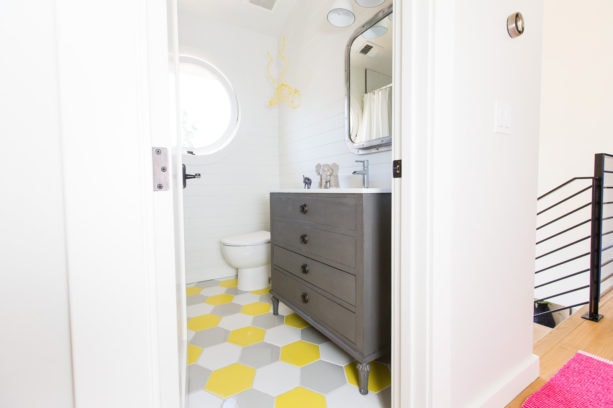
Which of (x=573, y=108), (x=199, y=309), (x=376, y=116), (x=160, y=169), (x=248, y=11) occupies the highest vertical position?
(x=248, y=11)

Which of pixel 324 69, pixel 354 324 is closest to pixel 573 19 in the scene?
pixel 324 69

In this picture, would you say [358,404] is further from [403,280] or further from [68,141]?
[68,141]

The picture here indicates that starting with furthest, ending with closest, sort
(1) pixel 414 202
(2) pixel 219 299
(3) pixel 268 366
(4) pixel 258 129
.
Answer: (4) pixel 258 129, (2) pixel 219 299, (3) pixel 268 366, (1) pixel 414 202

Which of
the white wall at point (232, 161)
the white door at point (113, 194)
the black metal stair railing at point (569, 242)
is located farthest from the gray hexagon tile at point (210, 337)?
the black metal stair railing at point (569, 242)

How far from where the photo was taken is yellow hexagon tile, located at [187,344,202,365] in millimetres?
1412

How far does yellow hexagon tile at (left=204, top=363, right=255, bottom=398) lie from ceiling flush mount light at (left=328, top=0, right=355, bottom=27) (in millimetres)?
2246

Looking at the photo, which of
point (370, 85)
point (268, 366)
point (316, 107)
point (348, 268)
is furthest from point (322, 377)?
point (316, 107)

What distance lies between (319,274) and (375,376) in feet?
1.79

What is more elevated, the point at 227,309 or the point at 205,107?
the point at 205,107

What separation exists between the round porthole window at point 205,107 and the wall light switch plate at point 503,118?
238cm

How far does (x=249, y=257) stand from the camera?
7.47 feet

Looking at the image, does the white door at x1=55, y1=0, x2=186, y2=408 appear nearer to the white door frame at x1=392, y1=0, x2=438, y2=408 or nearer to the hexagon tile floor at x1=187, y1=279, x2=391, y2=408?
the white door frame at x1=392, y1=0, x2=438, y2=408

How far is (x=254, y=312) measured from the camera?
6.49ft

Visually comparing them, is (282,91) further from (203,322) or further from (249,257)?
(203,322)
